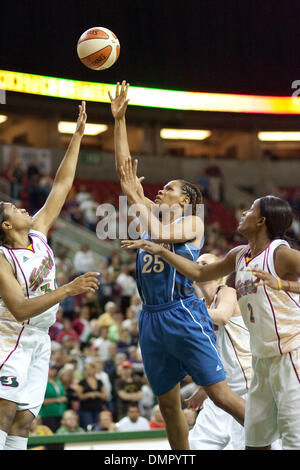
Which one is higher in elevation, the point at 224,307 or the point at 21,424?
the point at 224,307

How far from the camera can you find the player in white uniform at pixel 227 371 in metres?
5.81

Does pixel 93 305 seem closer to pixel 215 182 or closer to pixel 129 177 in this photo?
pixel 129 177

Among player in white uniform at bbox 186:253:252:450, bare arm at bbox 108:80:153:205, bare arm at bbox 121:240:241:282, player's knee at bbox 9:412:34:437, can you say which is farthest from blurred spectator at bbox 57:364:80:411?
bare arm at bbox 121:240:241:282

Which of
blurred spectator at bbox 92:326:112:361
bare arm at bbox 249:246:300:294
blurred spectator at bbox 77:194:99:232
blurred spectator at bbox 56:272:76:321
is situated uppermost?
blurred spectator at bbox 77:194:99:232

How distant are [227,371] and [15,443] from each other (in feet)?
7.37

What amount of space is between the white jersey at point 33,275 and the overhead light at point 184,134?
2059 centimetres

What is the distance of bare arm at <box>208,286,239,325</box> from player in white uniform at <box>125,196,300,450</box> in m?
1.09

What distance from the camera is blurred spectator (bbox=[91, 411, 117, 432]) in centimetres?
935

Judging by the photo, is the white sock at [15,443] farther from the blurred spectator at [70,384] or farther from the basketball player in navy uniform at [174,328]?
the blurred spectator at [70,384]

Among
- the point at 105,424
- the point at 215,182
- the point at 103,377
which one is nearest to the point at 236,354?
the point at 105,424

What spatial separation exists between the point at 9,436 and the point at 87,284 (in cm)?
117

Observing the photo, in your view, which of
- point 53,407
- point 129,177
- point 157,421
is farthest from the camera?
point 53,407

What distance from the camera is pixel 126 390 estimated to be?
1048 cm

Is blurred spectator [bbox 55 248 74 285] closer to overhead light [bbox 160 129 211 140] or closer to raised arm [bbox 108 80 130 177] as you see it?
raised arm [bbox 108 80 130 177]
